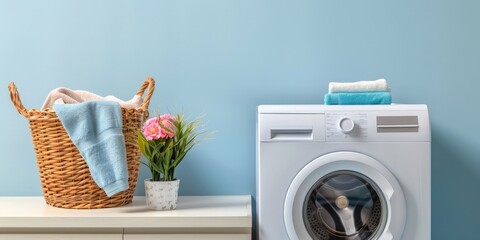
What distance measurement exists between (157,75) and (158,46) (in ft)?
0.40

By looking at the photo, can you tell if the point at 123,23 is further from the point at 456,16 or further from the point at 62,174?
the point at 456,16

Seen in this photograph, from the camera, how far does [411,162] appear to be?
7.09 feet

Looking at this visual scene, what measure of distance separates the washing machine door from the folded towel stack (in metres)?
0.24

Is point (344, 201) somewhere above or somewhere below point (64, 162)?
below

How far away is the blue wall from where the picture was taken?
2639 mm

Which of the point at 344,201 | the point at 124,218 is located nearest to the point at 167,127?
the point at 124,218

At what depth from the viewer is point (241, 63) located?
8.71 feet

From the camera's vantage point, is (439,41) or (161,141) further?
(439,41)

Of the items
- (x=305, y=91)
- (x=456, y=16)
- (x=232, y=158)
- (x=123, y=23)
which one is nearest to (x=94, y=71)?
(x=123, y=23)

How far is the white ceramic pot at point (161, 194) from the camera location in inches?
89.7

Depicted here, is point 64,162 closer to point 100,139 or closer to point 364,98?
point 100,139

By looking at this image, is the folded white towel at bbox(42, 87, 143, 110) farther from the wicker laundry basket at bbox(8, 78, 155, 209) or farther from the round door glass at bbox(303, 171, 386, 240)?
the round door glass at bbox(303, 171, 386, 240)

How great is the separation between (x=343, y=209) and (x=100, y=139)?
0.88 meters

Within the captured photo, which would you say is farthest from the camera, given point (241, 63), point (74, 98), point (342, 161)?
point (241, 63)
